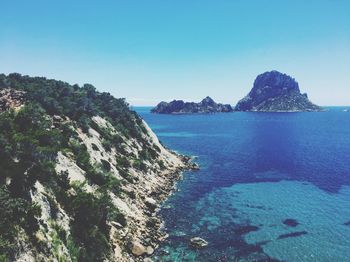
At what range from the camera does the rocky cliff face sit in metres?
32.0

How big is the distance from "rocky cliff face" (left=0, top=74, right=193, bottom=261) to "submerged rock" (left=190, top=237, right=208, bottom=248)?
192 inches

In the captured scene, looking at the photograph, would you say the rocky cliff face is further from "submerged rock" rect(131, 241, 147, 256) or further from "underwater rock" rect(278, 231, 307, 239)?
"underwater rock" rect(278, 231, 307, 239)

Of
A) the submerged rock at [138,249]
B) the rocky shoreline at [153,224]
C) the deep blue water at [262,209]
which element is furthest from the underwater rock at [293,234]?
the submerged rock at [138,249]

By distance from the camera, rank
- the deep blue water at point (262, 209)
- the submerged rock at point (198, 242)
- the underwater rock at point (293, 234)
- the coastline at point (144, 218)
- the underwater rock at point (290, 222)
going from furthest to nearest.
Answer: the underwater rock at point (290, 222) → the underwater rock at point (293, 234) → the submerged rock at point (198, 242) → the deep blue water at point (262, 209) → the coastline at point (144, 218)

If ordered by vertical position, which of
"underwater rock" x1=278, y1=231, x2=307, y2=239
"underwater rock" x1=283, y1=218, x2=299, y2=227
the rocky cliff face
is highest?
the rocky cliff face

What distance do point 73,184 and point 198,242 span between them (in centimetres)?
1863

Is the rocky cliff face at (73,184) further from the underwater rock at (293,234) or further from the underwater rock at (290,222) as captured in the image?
the underwater rock at (290,222)

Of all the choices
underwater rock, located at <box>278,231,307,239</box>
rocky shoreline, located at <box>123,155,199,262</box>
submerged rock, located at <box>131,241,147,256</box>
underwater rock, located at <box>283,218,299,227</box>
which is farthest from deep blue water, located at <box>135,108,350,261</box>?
submerged rock, located at <box>131,241,147,256</box>

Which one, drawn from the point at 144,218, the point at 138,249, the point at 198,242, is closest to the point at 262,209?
the point at 198,242

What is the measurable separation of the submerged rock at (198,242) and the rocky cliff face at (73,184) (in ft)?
16.0

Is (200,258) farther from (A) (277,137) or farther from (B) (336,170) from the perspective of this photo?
(A) (277,137)

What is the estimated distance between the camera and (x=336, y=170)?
3607 inches

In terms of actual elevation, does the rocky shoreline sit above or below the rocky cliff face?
below

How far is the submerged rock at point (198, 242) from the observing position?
151ft
